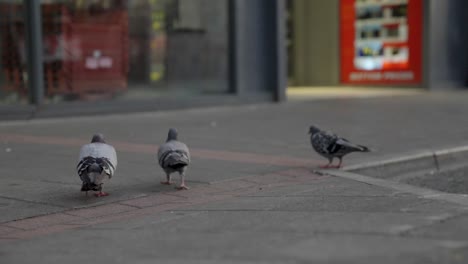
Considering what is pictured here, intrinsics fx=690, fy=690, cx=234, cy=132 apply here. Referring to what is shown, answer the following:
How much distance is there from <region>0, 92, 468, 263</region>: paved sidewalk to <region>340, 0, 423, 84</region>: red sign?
9514 mm

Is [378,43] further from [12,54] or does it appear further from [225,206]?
[225,206]

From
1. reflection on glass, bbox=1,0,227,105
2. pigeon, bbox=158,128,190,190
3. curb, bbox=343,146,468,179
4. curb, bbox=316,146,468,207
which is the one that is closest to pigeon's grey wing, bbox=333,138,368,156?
curb, bbox=316,146,468,207

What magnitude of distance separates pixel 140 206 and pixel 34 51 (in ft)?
24.9

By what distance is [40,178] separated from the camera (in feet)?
24.7

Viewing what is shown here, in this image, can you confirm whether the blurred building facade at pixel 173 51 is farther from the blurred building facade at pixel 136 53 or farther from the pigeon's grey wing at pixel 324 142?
the pigeon's grey wing at pixel 324 142

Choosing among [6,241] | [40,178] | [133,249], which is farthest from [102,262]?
[40,178]

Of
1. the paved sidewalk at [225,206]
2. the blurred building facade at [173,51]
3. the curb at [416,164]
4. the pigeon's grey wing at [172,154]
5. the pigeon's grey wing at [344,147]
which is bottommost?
the curb at [416,164]

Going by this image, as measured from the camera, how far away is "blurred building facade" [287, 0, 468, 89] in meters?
20.4

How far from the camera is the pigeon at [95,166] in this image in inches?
242

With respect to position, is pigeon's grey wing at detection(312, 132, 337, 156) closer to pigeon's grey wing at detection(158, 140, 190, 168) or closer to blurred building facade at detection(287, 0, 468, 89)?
pigeon's grey wing at detection(158, 140, 190, 168)

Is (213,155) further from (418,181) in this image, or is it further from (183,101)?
(183,101)

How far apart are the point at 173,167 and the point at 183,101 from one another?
8.46m

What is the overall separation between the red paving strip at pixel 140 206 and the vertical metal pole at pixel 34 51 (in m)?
6.74

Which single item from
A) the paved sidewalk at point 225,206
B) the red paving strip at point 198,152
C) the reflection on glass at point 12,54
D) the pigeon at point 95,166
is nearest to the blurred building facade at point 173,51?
the reflection on glass at point 12,54
